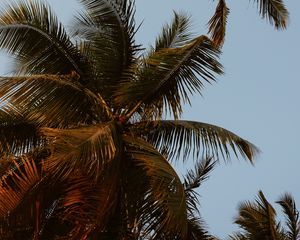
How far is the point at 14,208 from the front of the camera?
7703mm

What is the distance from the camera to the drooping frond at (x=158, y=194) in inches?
285

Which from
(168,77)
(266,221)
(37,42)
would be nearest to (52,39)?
(37,42)

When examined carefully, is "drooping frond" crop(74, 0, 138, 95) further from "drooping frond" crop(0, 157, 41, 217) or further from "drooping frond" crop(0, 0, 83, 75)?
"drooping frond" crop(0, 157, 41, 217)

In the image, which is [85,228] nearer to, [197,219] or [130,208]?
[130,208]

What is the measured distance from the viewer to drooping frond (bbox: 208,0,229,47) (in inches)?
330

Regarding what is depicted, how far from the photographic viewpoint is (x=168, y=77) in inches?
339

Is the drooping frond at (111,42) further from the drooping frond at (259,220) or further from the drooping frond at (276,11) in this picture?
the drooping frond at (259,220)

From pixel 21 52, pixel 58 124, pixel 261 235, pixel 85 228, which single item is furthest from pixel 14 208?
pixel 261 235

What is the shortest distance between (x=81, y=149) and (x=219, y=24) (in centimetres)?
296

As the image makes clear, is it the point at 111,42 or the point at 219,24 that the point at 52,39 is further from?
the point at 219,24

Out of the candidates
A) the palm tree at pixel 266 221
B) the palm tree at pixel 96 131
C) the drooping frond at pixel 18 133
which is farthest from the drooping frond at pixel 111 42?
the palm tree at pixel 266 221

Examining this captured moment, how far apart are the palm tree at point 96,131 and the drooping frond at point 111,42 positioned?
0.02 metres

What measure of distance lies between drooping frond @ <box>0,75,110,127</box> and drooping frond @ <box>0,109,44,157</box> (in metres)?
0.34

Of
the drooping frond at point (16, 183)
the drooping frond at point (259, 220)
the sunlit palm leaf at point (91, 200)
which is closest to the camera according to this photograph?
the drooping frond at point (16, 183)
